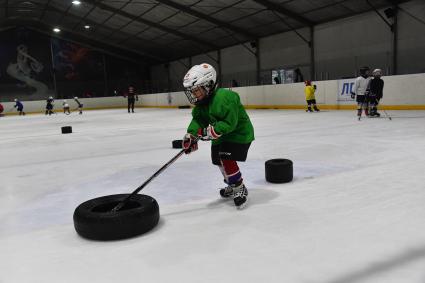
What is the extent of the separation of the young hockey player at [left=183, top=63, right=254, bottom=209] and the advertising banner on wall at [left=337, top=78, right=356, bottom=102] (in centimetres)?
987

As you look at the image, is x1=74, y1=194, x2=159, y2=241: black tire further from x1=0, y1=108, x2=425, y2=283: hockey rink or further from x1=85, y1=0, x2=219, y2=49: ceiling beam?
x1=85, y1=0, x2=219, y2=49: ceiling beam

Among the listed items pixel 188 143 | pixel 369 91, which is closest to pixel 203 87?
pixel 188 143

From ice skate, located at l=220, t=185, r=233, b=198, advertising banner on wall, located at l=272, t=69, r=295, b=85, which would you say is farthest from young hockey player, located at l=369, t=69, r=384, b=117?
advertising banner on wall, located at l=272, t=69, r=295, b=85

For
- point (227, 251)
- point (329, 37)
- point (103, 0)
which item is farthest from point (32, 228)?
point (103, 0)

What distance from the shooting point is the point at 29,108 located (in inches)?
A: 864

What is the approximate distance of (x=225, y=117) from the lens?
89.7 inches

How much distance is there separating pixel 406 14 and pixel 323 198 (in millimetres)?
12431

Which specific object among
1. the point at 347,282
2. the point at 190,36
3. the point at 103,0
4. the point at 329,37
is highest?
the point at 103,0

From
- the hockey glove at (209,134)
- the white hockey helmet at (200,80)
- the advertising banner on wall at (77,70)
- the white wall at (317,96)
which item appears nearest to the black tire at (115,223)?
the hockey glove at (209,134)

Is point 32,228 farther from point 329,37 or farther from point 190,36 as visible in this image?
point 190,36

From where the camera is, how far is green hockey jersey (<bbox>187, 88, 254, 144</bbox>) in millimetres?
2268

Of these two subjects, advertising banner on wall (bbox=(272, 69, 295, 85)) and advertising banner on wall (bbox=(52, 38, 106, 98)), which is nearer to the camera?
advertising banner on wall (bbox=(272, 69, 295, 85))

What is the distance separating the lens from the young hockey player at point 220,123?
7.45 ft

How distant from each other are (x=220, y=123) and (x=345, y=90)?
10.4 metres
